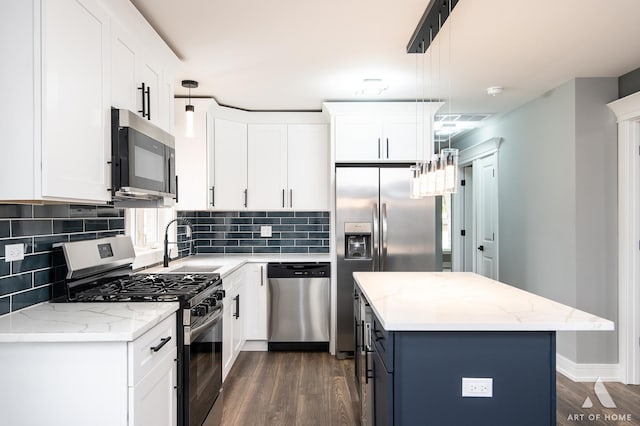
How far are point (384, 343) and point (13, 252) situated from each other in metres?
1.64

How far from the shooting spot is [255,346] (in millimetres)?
4281

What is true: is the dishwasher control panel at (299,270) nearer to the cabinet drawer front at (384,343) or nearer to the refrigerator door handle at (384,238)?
the refrigerator door handle at (384,238)

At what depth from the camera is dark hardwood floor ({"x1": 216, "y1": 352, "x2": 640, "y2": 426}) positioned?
2.80 metres

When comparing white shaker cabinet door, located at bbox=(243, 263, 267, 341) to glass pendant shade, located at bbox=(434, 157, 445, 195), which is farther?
white shaker cabinet door, located at bbox=(243, 263, 267, 341)

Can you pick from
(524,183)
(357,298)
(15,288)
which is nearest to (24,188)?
(15,288)

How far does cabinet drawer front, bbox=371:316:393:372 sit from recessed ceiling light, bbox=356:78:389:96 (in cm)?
211

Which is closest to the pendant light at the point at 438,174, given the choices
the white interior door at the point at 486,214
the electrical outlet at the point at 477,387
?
the electrical outlet at the point at 477,387

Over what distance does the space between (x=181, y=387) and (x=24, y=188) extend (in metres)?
1.16

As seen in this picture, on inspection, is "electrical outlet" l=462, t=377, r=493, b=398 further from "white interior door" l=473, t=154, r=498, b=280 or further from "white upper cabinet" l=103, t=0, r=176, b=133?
"white interior door" l=473, t=154, r=498, b=280

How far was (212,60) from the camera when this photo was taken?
3.06 metres

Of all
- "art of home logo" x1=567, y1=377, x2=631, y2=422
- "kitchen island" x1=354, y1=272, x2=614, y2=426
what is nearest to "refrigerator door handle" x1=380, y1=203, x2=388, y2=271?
"art of home logo" x1=567, y1=377, x2=631, y2=422

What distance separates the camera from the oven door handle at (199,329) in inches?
83.1

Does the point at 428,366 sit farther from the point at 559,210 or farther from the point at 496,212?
the point at 496,212

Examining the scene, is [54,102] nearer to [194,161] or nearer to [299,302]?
[194,161]
